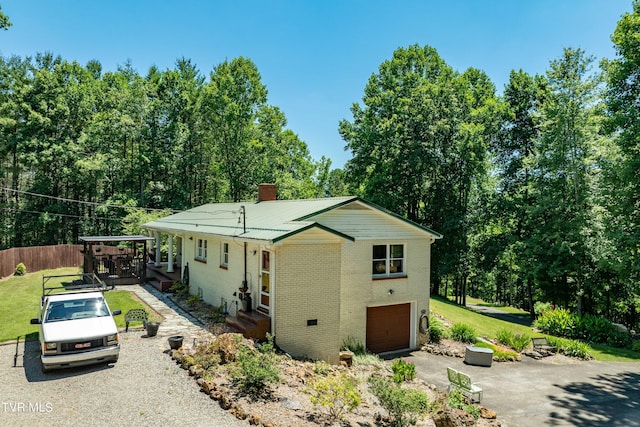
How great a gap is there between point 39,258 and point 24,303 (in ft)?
40.3

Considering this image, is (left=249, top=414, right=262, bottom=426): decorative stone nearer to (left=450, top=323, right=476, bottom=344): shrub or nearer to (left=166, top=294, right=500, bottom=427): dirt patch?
(left=166, top=294, right=500, bottom=427): dirt patch

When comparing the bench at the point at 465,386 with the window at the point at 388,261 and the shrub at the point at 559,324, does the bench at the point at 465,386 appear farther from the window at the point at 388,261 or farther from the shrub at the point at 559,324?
the shrub at the point at 559,324

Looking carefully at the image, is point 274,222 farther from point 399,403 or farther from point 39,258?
point 39,258

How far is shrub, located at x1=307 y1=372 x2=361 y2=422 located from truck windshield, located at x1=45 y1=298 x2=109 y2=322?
6483 millimetres

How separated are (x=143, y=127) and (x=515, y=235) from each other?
36.5 meters

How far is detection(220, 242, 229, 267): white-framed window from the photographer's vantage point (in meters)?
17.5

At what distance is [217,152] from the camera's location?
43.6 metres

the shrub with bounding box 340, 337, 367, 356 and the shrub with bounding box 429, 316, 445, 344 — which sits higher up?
the shrub with bounding box 340, 337, 367, 356

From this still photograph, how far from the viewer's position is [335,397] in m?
8.95

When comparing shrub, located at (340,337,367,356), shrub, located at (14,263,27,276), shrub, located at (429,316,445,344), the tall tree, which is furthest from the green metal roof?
the tall tree

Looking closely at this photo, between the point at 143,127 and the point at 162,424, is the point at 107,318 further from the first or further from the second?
the point at 143,127

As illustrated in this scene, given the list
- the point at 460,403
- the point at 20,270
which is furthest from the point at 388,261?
the point at 20,270

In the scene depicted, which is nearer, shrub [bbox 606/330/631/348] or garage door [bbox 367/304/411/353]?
garage door [bbox 367/304/411/353]

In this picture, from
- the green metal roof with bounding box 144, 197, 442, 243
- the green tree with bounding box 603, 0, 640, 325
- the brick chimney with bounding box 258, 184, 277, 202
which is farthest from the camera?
the brick chimney with bounding box 258, 184, 277, 202
